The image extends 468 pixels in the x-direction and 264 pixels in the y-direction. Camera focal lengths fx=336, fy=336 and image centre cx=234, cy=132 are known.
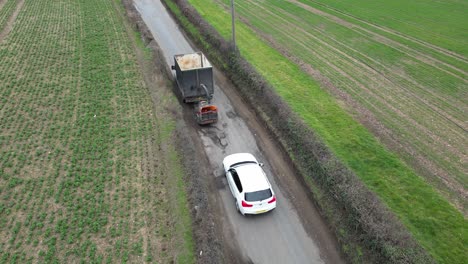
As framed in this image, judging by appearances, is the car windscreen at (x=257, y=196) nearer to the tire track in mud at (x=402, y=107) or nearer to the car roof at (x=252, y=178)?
the car roof at (x=252, y=178)

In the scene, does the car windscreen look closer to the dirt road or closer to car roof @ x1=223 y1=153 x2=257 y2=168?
the dirt road

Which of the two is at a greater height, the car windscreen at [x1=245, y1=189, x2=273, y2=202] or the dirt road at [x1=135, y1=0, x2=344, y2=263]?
the car windscreen at [x1=245, y1=189, x2=273, y2=202]

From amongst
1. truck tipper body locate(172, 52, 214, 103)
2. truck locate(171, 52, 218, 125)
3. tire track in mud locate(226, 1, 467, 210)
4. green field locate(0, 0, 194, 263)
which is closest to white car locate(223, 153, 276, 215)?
green field locate(0, 0, 194, 263)

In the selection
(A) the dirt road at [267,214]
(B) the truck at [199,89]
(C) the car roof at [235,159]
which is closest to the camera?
(A) the dirt road at [267,214]

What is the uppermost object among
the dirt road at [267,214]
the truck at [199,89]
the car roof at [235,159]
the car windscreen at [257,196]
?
the truck at [199,89]

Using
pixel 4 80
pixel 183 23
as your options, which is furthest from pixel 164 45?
pixel 4 80

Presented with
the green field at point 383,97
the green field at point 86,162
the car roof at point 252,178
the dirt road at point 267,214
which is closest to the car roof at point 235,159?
the car roof at point 252,178
